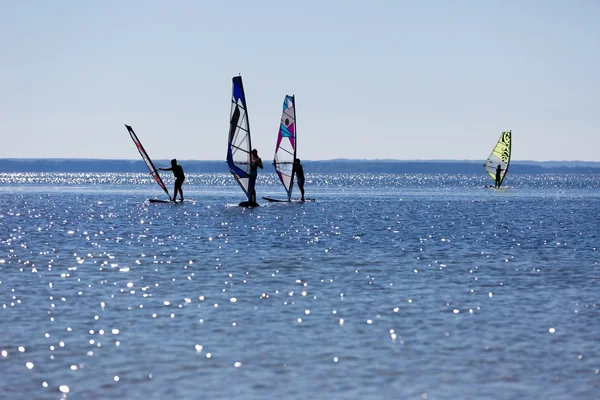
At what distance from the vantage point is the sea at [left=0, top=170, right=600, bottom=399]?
11.4 meters

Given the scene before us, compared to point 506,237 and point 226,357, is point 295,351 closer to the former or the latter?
point 226,357

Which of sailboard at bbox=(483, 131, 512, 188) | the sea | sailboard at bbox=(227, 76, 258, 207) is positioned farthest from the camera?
sailboard at bbox=(483, 131, 512, 188)

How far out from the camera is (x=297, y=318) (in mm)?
15664

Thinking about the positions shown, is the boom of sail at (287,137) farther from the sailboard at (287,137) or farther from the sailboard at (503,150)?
the sailboard at (503,150)

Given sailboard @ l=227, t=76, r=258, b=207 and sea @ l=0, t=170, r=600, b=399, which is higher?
sailboard @ l=227, t=76, r=258, b=207

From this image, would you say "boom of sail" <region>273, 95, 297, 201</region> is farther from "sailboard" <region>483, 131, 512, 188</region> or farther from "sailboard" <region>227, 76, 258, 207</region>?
"sailboard" <region>483, 131, 512, 188</region>

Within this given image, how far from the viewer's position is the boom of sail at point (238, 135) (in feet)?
157

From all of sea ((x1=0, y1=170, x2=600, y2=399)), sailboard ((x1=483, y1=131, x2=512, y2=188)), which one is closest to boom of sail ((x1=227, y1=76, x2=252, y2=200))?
sea ((x1=0, y1=170, x2=600, y2=399))

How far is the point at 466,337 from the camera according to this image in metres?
14.1

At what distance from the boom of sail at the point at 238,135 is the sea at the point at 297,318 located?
15987 mm

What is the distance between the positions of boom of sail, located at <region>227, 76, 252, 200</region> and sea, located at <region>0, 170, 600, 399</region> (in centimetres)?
1599

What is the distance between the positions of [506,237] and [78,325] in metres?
21.8

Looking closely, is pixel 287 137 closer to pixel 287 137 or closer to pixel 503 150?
pixel 287 137

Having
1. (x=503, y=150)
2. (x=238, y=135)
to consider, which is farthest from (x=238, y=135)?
(x=503, y=150)
